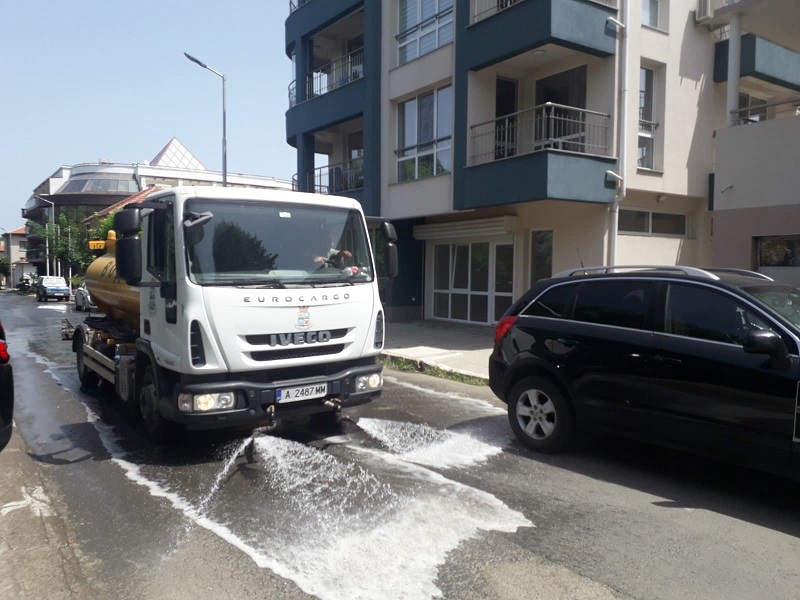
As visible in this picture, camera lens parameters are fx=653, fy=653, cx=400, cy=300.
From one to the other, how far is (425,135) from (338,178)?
16.3ft

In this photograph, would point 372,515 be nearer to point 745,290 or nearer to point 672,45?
point 745,290

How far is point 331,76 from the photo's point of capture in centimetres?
2144

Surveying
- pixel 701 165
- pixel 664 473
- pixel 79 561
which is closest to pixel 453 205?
A: pixel 701 165

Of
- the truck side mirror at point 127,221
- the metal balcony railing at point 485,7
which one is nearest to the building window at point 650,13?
the metal balcony railing at point 485,7

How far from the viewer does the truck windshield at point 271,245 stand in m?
5.77

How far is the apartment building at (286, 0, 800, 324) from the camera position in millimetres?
12961

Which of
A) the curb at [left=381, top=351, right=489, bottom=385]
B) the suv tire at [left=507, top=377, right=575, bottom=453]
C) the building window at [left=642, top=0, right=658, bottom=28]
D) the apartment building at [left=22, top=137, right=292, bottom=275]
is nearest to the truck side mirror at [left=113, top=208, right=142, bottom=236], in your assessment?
the suv tire at [left=507, top=377, right=575, bottom=453]

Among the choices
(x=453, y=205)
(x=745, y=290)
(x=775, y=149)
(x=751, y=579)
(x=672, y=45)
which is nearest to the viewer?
(x=751, y=579)

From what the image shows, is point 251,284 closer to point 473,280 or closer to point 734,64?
point 734,64

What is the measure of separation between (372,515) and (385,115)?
582 inches

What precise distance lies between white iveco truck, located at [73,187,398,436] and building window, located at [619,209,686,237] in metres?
9.53

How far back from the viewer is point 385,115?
17906mm

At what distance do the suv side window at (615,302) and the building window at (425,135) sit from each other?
1017 cm

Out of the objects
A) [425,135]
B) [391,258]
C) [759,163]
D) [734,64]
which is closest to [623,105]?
[734,64]
